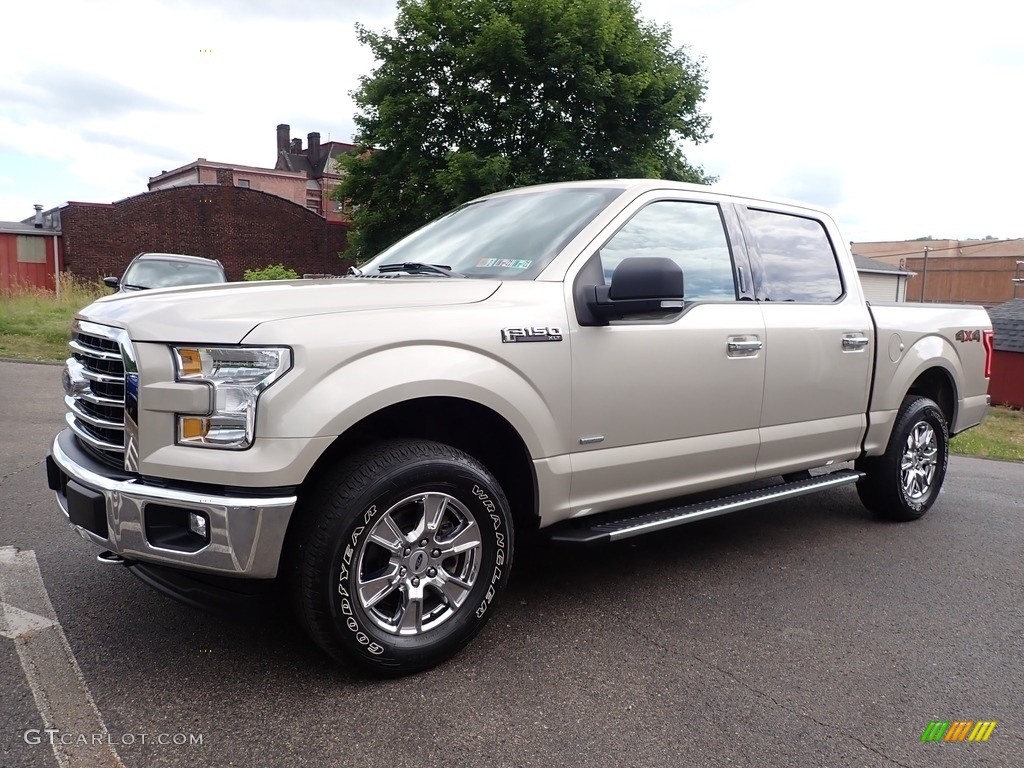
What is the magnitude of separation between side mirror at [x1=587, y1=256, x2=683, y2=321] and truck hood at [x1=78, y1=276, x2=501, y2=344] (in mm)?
459

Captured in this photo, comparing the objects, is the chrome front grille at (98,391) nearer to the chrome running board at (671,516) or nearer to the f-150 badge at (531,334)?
the f-150 badge at (531,334)

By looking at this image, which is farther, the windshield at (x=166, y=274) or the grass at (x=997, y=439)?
the windshield at (x=166, y=274)

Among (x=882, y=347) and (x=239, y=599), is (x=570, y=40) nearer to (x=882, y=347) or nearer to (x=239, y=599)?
(x=882, y=347)

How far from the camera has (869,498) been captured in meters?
5.45

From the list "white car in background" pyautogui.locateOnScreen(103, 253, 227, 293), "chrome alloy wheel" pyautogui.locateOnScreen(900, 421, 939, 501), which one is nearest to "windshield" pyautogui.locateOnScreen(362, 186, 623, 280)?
"chrome alloy wheel" pyautogui.locateOnScreen(900, 421, 939, 501)

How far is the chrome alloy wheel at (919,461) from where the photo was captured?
5.38m

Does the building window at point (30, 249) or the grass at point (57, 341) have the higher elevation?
the building window at point (30, 249)

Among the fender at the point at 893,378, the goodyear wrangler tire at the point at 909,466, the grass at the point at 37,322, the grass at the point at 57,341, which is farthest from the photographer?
the grass at the point at 37,322

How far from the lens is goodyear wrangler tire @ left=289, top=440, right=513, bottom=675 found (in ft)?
9.26

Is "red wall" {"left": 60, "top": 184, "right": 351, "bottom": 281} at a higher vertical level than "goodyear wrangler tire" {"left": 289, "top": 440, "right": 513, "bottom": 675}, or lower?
higher

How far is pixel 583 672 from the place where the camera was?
315cm

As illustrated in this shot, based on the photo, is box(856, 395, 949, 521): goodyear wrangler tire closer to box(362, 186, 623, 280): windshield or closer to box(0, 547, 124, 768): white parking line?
box(362, 186, 623, 280): windshield

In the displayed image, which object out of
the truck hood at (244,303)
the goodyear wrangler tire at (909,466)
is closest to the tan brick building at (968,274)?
the goodyear wrangler tire at (909,466)

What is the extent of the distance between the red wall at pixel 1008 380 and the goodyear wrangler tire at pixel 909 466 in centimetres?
1608
